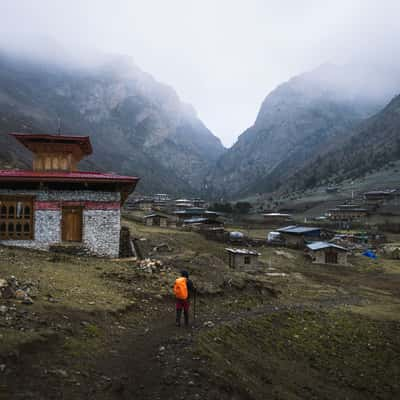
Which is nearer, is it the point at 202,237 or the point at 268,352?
the point at 268,352

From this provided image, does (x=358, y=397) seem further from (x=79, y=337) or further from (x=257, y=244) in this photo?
(x=257, y=244)

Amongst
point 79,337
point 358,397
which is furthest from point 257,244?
point 79,337

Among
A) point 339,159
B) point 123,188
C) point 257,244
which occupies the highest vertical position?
point 339,159

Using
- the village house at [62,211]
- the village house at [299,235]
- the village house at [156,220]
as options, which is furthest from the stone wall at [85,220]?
the village house at [156,220]

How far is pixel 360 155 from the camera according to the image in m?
162

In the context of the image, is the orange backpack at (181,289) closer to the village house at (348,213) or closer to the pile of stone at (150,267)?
the pile of stone at (150,267)

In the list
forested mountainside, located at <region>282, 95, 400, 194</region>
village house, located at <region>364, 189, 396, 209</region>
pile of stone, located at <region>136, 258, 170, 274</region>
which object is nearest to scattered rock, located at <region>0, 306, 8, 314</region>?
pile of stone, located at <region>136, 258, 170, 274</region>

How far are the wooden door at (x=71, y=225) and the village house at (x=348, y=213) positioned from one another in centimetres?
8422

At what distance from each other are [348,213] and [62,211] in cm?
8674

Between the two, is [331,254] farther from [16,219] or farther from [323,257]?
[16,219]

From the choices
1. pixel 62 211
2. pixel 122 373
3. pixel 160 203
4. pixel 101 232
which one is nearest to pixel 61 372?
pixel 122 373

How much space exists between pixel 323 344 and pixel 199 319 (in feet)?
19.3

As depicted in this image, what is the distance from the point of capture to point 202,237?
57938 millimetres

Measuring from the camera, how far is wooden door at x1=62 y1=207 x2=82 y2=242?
2083cm
